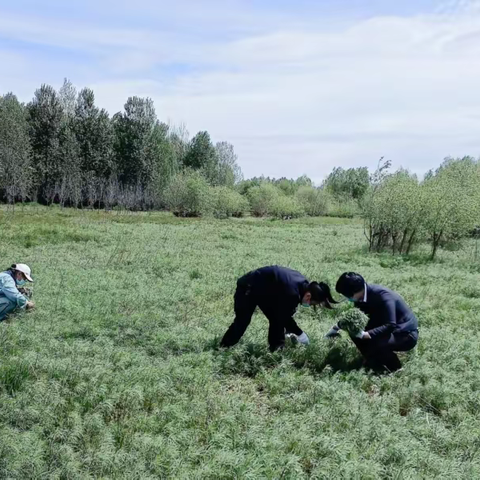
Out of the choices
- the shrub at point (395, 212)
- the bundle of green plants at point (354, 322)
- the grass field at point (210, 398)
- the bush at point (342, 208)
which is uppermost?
the bush at point (342, 208)

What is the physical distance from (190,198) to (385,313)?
171 feet

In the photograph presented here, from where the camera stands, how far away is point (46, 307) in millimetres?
9422

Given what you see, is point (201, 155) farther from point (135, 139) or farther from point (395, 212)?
point (395, 212)

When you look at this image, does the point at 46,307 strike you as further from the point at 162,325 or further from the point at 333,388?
the point at 333,388

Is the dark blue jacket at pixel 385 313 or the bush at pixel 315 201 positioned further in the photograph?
the bush at pixel 315 201

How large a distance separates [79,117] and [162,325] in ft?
180

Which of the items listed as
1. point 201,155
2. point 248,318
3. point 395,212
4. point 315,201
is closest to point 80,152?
point 201,155

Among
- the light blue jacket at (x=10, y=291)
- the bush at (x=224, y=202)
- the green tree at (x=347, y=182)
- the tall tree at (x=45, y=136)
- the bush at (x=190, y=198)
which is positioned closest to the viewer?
the light blue jacket at (x=10, y=291)

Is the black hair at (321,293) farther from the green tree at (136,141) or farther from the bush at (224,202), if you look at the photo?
the green tree at (136,141)

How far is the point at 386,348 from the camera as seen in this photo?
6.81m

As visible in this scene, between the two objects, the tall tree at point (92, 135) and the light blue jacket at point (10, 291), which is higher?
the tall tree at point (92, 135)

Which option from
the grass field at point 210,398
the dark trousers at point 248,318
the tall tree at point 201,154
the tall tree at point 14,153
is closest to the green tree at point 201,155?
the tall tree at point 201,154

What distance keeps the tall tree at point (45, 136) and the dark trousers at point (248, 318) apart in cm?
5316

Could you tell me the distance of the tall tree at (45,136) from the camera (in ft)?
183
